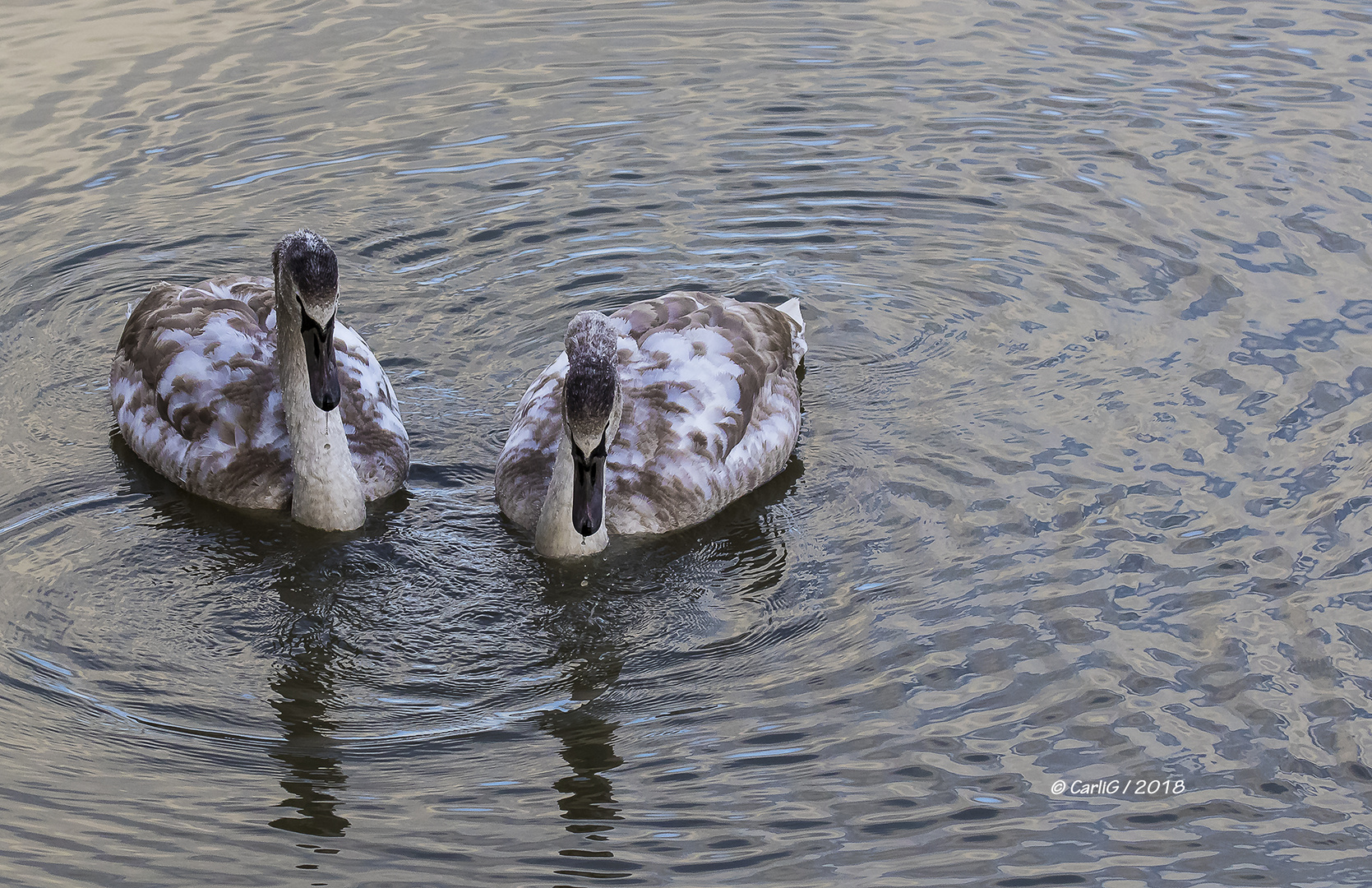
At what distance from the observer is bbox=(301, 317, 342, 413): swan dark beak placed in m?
9.66

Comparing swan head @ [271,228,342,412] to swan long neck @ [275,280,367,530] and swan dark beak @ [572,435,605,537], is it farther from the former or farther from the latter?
swan dark beak @ [572,435,605,537]

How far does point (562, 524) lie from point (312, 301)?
203 cm

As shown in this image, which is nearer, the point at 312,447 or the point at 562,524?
the point at 562,524

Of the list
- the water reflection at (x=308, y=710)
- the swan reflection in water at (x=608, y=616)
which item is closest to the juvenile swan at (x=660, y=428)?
the swan reflection in water at (x=608, y=616)

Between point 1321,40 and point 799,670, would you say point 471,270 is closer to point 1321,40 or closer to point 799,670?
point 799,670

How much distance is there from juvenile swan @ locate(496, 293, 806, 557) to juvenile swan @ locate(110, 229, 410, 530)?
968 millimetres

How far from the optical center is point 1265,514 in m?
10.0

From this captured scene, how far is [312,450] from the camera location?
998cm

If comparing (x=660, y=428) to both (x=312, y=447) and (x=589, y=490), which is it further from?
(x=312, y=447)

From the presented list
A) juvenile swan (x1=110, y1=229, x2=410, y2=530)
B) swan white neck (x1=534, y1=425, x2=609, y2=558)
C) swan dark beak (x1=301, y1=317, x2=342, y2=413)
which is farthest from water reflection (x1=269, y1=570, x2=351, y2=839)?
swan white neck (x1=534, y1=425, x2=609, y2=558)

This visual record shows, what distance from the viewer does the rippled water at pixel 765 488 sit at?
7895mm

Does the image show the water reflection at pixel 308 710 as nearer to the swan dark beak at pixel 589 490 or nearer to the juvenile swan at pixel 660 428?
the juvenile swan at pixel 660 428

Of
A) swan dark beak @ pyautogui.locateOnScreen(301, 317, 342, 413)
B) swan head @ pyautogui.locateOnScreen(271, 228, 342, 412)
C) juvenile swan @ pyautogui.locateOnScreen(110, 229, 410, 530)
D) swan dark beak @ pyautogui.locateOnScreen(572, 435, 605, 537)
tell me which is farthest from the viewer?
juvenile swan @ pyautogui.locateOnScreen(110, 229, 410, 530)

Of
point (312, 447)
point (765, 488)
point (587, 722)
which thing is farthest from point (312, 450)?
point (765, 488)
